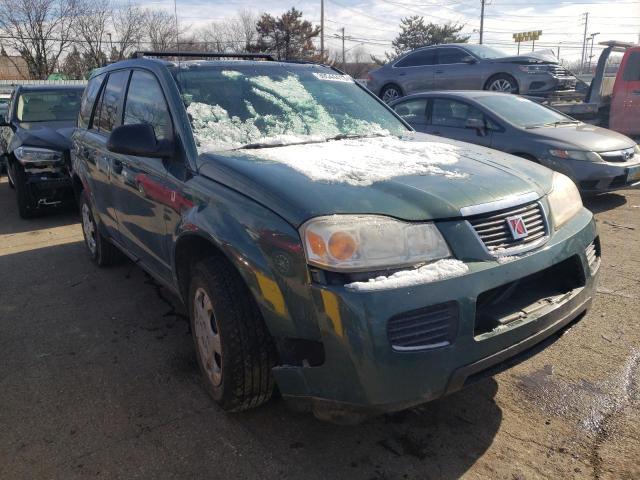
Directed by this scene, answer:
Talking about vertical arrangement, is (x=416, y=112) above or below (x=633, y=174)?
above

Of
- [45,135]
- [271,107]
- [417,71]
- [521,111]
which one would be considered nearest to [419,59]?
[417,71]

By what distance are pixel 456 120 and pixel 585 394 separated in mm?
5270

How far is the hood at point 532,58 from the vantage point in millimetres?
10500

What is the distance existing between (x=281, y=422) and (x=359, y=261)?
1090 mm

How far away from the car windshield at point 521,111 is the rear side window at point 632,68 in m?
3.46

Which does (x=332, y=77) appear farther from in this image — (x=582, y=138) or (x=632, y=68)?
(x=632, y=68)

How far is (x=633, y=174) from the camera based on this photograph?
6.41 metres

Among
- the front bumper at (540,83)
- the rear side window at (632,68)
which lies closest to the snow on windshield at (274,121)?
the front bumper at (540,83)

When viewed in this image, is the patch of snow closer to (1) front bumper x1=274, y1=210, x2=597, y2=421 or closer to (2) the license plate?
(1) front bumper x1=274, y1=210, x2=597, y2=421

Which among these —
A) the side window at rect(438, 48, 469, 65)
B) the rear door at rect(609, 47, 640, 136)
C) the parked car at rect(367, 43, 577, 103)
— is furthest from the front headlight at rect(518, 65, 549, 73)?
the side window at rect(438, 48, 469, 65)

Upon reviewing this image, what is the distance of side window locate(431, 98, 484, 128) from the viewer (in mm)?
7195

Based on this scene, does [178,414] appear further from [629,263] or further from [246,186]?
[629,263]

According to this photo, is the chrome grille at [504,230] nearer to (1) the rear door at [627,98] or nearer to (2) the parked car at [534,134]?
(2) the parked car at [534,134]

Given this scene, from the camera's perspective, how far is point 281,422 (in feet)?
8.54
